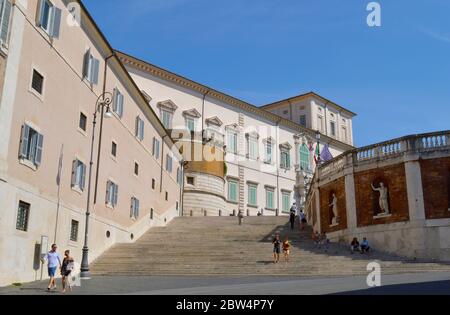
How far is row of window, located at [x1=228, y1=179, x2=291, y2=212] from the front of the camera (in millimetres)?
55906

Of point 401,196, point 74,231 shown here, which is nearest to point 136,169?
point 74,231

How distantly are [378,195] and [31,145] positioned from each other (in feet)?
61.4

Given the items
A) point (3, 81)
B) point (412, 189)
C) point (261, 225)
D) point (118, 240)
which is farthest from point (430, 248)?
point (3, 81)

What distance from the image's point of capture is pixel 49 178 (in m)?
20.4

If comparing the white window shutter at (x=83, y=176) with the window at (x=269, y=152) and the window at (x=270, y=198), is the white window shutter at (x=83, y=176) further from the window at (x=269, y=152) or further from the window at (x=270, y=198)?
the window at (x=269, y=152)

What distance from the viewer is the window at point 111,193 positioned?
2712cm

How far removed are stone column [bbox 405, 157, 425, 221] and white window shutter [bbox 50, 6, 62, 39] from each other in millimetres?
19110

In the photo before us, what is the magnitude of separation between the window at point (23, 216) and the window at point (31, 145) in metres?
1.77

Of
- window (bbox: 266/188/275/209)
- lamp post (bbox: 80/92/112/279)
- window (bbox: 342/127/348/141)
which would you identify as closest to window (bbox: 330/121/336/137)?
window (bbox: 342/127/348/141)

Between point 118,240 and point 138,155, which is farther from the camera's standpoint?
point 138,155

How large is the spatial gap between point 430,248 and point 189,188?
26.0 meters

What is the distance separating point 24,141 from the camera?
18.4 metres

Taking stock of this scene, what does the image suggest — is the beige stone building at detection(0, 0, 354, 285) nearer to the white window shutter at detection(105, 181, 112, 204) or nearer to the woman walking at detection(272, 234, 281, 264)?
the white window shutter at detection(105, 181, 112, 204)

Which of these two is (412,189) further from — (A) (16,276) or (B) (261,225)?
(A) (16,276)
